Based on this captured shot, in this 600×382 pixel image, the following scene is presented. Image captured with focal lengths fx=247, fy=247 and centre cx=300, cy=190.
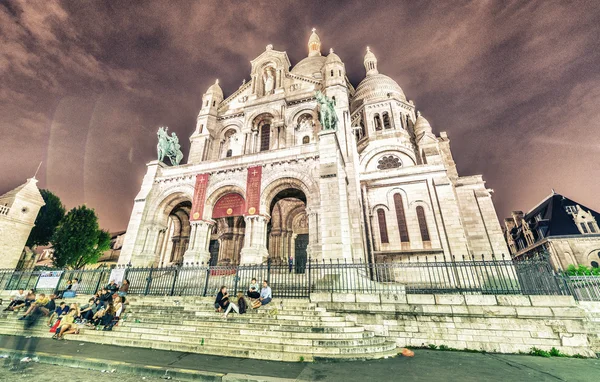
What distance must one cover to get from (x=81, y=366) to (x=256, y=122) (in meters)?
21.1

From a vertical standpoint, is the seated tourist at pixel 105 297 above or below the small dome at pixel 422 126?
below

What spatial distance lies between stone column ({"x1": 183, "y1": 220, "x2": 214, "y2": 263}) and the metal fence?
1485 millimetres

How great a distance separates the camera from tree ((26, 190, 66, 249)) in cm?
2678

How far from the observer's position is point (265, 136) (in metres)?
23.7

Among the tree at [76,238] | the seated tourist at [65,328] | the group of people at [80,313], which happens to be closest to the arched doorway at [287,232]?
the group of people at [80,313]

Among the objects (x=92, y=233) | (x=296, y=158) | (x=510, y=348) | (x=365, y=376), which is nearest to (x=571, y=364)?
(x=510, y=348)

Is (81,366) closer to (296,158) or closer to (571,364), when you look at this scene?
(571,364)

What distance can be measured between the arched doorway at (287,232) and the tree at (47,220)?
1016 inches

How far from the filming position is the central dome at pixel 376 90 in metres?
30.1

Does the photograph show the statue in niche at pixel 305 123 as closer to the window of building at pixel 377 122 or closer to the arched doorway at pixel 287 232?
the arched doorway at pixel 287 232

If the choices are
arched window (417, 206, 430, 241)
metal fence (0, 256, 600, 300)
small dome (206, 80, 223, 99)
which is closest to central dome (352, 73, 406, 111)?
arched window (417, 206, 430, 241)

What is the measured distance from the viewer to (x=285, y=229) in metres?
19.9

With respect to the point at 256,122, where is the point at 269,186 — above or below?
below

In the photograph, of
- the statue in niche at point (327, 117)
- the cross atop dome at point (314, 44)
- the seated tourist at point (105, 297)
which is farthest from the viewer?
the cross atop dome at point (314, 44)
